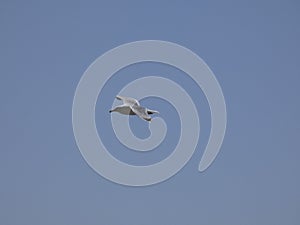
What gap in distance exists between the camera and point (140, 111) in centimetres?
238

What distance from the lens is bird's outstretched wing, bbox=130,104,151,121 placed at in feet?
7.82

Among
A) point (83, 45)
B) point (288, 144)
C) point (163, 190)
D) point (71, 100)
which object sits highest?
point (83, 45)

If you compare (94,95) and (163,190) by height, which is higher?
(94,95)

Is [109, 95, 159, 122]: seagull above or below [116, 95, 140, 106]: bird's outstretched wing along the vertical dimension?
below

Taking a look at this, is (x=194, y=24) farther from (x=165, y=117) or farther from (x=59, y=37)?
(x=59, y=37)

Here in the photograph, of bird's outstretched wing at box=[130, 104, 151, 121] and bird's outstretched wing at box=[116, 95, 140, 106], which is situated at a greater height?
bird's outstretched wing at box=[116, 95, 140, 106]

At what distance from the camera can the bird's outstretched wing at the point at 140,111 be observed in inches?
93.8

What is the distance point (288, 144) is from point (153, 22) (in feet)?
3.13

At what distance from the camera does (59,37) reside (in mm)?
2398

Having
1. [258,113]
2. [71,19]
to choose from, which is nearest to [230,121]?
[258,113]

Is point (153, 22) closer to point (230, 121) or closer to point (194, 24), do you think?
point (194, 24)

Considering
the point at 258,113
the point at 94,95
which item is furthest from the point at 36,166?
the point at 258,113

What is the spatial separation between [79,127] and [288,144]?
1.09 m

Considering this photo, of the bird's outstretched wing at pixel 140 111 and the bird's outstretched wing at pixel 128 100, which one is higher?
the bird's outstretched wing at pixel 128 100
